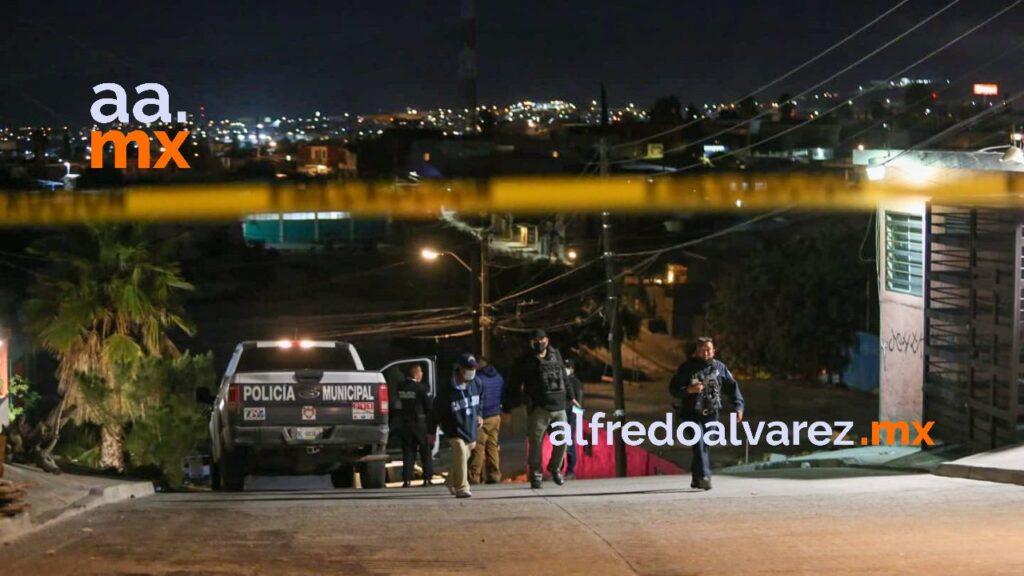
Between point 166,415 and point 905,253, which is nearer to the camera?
point 905,253

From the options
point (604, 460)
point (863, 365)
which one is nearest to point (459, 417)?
point (604, 460)

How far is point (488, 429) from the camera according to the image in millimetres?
16234

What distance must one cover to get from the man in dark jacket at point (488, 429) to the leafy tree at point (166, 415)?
816 cm

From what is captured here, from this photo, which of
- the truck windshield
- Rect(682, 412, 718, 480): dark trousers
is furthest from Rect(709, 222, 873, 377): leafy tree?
Rect(682, 412, 718, 480): dark trousers

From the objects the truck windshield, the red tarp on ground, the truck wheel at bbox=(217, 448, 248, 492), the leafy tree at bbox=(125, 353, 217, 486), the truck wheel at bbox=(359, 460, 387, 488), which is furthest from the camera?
the red tarp on ground

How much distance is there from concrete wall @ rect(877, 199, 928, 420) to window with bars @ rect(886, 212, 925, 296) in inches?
3.0

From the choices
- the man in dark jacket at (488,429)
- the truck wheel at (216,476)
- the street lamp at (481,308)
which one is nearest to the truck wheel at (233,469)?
the truck wheel at (216,476)

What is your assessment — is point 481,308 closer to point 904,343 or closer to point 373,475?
point 904,343

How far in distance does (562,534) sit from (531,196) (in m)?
38.7

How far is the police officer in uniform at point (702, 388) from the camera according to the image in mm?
12898

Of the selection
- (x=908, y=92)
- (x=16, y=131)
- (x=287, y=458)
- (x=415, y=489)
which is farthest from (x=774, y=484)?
(x=908, y=92)

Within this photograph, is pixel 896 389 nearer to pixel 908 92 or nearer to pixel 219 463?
pixel 219 463

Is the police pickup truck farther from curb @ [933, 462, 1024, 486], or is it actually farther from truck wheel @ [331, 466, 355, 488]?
curb @ [933, 462, 1024, 486]

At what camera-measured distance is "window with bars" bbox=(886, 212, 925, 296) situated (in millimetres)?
19234
